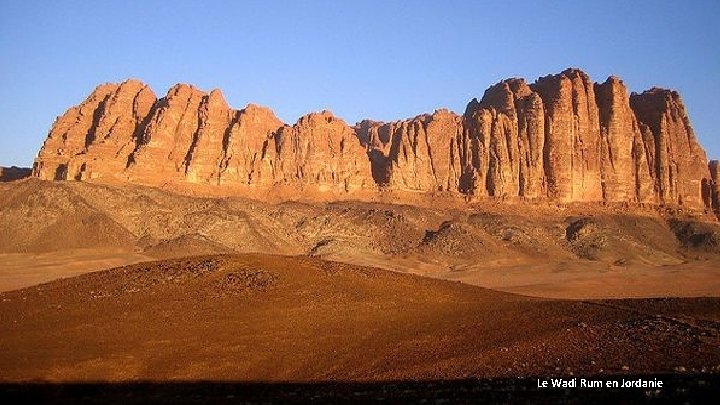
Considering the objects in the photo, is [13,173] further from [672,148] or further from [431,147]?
[672,148]

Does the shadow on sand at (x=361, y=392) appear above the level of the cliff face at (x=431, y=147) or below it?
below

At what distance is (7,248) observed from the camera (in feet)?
281

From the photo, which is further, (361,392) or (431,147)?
(431,147)

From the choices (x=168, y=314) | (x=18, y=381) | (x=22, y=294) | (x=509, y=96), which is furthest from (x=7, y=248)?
(x=509, y=96)

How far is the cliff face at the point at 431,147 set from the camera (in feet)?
381

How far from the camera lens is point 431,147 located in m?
133

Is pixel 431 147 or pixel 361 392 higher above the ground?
pixel 431 147

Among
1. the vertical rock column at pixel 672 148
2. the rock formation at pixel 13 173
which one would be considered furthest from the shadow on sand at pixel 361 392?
the vertical rock column at pixel 672 148

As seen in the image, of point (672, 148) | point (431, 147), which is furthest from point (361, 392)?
point (672, 148)

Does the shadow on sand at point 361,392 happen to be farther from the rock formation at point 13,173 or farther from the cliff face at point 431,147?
the rock formation at point 13,173

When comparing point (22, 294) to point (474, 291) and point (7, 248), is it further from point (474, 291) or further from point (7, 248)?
point (7, 248)

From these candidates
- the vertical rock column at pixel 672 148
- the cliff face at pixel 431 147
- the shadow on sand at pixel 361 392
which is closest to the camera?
the shadow on sand at pixel 361 392

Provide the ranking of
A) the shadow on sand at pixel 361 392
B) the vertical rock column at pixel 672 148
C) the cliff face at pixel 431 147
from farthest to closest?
the vertical rock column at pixel 672 148 → the cliff face at pixel 431 147 → the shadow on sand at pixel 361 392

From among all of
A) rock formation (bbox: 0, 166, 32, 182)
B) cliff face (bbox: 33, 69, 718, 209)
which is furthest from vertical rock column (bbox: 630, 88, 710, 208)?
rock formation (bbox: 0, 166, 32, 182)
